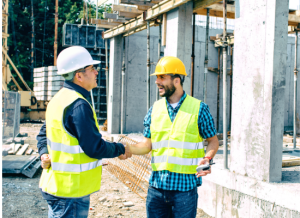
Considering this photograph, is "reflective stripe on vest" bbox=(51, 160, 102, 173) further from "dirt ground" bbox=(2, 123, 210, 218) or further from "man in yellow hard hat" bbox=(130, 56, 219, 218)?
"dirt ground" bbox=(2, 123, 210, 218)

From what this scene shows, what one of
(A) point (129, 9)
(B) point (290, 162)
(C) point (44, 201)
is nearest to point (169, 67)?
(B) point (290, 162)

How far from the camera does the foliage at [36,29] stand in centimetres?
2665

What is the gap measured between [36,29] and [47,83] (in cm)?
1176

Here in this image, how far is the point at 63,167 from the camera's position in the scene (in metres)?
2.29

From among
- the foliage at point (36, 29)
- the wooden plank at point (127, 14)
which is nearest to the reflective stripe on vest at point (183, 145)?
the wooden plank at point (127, 14)

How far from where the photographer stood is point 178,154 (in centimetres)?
265

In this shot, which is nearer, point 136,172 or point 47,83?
point 136,172

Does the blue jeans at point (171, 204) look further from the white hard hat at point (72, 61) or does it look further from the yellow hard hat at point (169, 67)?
the white hard hat at point (72, 61)

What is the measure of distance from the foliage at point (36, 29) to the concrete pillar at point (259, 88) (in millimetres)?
24087

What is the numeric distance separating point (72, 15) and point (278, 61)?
2736 centimetres

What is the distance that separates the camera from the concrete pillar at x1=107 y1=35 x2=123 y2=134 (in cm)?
1054

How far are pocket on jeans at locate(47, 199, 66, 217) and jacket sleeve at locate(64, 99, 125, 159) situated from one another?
1.44ft

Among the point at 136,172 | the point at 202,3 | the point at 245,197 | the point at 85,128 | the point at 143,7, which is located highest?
the point at 143,7

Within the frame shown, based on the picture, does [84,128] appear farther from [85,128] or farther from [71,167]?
[71,167]
